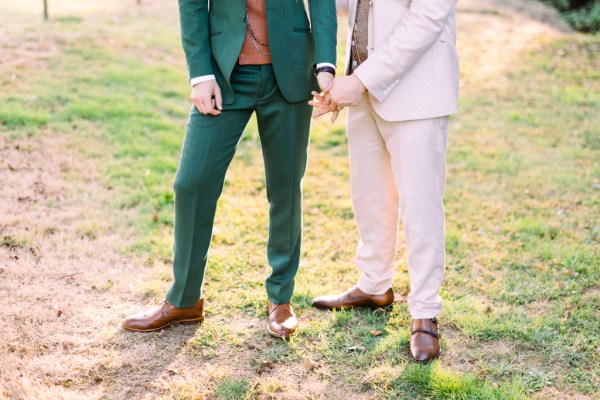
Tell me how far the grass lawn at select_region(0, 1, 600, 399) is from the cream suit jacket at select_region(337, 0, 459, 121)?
1286mm

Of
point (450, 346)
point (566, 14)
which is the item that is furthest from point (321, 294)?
point (566, 14)

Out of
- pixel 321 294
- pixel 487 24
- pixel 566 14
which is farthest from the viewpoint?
pixel 566 14

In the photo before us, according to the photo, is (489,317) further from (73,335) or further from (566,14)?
(566,14)

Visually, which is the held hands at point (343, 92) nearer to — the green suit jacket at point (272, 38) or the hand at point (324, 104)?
the hand at point (324, 104)

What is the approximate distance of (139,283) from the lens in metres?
3.97

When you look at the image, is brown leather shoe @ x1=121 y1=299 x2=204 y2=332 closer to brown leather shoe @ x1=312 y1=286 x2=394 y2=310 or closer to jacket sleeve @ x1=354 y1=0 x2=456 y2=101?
brown leather shoe @ x1=312 y1=286 x2=394 y2=310

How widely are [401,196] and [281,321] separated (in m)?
0.99

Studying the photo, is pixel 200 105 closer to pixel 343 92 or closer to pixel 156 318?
pixel 343 92

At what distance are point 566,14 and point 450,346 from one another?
15629mm

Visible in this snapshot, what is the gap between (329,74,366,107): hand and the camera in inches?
120

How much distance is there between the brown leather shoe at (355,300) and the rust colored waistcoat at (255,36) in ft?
4.98

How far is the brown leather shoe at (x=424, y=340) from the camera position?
3.22m

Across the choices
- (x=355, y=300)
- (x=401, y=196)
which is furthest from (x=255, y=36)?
(x=355, y=300)

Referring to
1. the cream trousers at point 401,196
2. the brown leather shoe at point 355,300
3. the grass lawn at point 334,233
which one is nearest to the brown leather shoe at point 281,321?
the grass lawn at point 334,233
